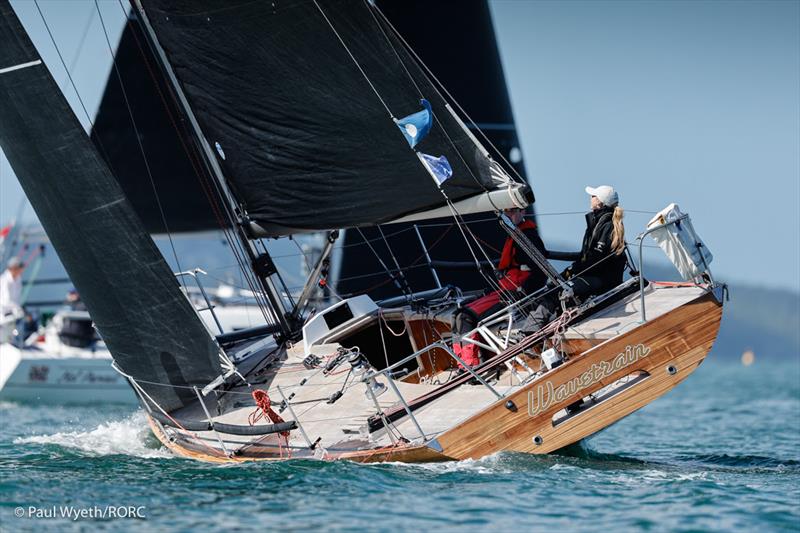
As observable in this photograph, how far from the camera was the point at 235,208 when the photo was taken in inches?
446

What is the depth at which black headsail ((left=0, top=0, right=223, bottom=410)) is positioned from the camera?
10.0m

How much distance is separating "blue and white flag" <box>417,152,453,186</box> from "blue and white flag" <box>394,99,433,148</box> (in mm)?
162

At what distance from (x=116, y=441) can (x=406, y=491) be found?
14.6ft

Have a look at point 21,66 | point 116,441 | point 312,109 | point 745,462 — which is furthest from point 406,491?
point 21,66

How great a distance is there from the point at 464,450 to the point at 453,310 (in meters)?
2.28

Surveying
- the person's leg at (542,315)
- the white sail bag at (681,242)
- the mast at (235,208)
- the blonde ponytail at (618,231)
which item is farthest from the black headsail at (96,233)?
the white sail bag at (681,242)

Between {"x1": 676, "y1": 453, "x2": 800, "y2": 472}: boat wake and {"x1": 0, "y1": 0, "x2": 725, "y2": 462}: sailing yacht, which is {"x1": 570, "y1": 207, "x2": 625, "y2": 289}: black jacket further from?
{"x1": 676, "y1": 453, "x2": 800, "y2": 472}: boat wake

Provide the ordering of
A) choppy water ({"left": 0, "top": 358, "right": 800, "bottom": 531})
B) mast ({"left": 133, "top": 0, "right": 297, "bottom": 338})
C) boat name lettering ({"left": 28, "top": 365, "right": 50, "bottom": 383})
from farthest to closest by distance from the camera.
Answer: boat name lettering ({"left": 28, "top": 365, "right": 50, "bottom": 383}), mast ({"left": 133, "top": 0, "right": 297, "bottom": 338}), choppy water ({"left": 0, "top": 358, "right": 800, "bottom": 531})

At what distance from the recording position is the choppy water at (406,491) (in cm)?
723

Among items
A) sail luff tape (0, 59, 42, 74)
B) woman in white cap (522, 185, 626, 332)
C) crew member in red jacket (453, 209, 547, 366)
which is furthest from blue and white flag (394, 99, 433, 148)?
sail luff tape (0, 59, 42, 74)

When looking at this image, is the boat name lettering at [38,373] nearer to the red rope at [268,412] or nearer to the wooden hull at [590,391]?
the red rope at [268,412]

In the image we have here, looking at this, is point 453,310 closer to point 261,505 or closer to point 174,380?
point 174,380

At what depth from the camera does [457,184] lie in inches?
398

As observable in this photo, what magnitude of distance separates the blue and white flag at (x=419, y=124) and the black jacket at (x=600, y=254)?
1.54 metres
